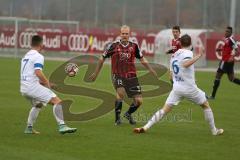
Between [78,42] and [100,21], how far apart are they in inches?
255

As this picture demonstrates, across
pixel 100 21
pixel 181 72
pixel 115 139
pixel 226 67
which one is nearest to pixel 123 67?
pixel 181 72

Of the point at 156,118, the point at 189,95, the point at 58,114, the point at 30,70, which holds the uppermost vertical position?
the point at 30,70

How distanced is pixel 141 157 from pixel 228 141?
2591mm

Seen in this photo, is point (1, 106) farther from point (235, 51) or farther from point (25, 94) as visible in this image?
point (235, 51)

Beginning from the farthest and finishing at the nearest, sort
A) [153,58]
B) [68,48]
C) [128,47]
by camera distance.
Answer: [68,48] → [153,58] → [128,47]

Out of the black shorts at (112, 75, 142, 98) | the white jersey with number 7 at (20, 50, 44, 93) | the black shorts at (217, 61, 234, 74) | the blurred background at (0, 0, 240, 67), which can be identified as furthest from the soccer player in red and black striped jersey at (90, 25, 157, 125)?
the blurred background at (0, 0, 240, 67)

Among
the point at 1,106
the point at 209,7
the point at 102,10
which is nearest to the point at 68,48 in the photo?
the point at 102,10

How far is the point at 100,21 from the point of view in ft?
186

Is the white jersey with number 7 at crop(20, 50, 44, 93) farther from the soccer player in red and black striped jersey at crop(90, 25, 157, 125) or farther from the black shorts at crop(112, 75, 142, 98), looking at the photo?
the black shorts at crop(112, 75, 142, 98)

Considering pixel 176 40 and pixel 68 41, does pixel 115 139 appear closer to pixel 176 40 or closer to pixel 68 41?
pixel 176 40

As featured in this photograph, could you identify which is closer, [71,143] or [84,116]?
[71,143]

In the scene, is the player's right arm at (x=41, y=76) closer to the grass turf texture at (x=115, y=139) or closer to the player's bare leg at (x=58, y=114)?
the player's bare leg at (x=58, y=114)

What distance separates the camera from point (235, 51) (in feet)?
76.3

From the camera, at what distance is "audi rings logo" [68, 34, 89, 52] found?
165 feet
